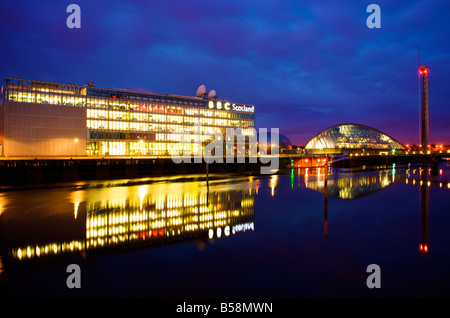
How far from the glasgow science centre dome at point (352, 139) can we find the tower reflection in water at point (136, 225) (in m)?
144

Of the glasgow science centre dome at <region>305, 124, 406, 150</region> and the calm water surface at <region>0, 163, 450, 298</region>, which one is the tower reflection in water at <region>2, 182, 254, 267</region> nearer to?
the calm water surface at <region>0, 163, 450, 298</region>

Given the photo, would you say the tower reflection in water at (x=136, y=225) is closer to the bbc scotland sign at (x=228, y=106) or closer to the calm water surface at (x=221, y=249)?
the calm water surface at (x=221, y=249)

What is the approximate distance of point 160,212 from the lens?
25.5 metres

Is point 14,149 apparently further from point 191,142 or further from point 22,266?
point 22,266

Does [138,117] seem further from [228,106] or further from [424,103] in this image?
[424,103]

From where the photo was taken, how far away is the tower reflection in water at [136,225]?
15953 millimetres

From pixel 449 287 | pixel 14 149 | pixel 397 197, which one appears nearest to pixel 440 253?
pixel 449 287

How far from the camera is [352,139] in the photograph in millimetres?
172250

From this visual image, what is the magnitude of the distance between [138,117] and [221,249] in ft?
310

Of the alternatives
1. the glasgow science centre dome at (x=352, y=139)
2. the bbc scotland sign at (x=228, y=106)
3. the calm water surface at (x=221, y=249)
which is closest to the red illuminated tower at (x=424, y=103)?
the glasgow science centre dome at (x=352, y=139)

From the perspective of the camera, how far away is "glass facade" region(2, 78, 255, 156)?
86.6 m

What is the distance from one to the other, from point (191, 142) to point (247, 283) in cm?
10504

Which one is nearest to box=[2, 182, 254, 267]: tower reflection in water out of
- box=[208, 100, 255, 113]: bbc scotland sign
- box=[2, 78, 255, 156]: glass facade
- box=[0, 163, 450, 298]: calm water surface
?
box=[0, 163, 450, 298]: calm water surface

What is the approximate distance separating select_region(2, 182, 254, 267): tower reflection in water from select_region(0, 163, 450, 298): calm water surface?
9 cm
